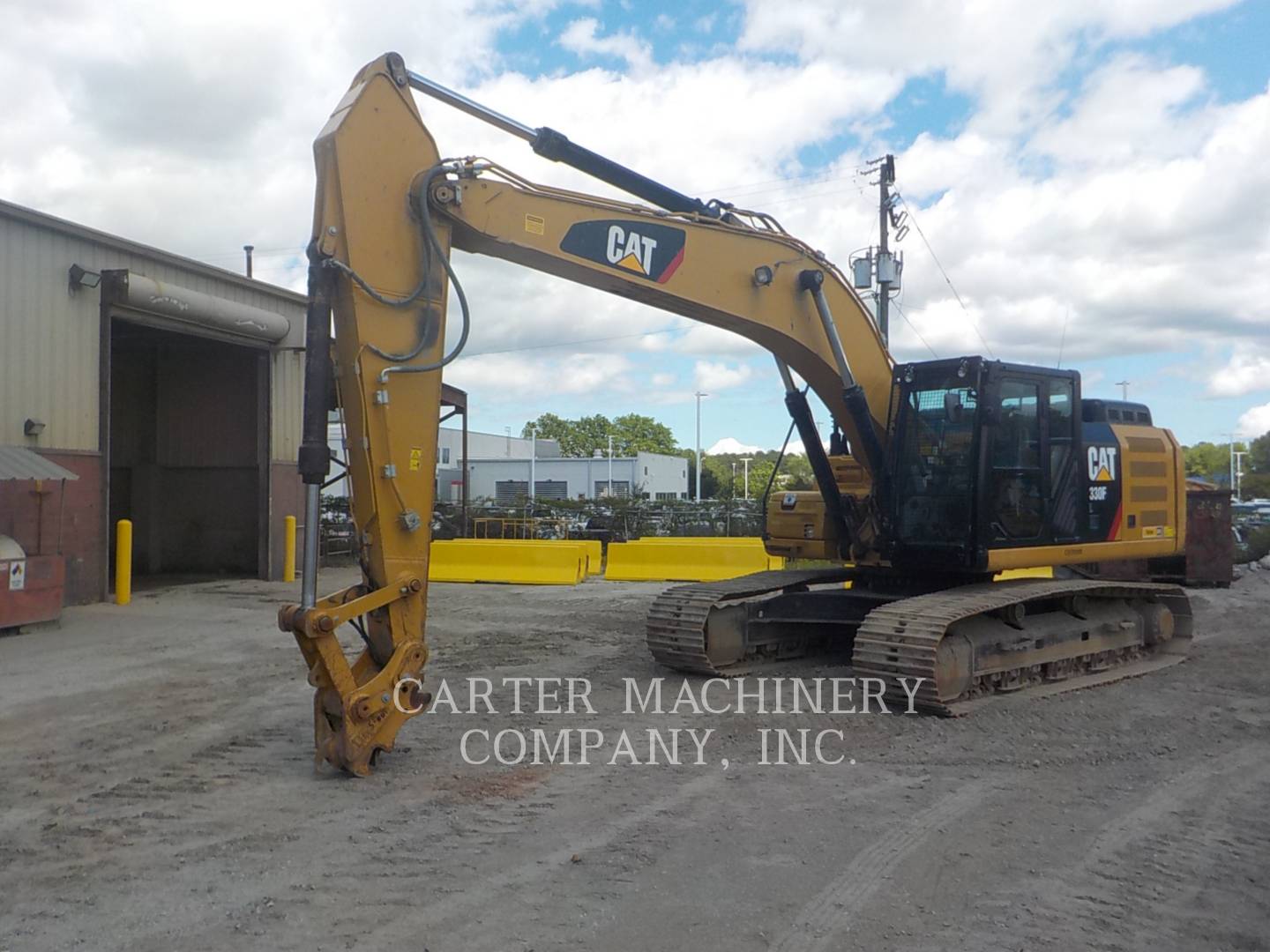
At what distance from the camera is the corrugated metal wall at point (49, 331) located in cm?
1220

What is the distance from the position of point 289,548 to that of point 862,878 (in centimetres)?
1414

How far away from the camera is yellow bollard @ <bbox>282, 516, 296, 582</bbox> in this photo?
16797mm

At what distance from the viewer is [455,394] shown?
20688 mm

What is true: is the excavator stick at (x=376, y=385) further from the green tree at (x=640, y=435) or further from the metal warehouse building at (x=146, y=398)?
the green tree at (x=640, y=435)

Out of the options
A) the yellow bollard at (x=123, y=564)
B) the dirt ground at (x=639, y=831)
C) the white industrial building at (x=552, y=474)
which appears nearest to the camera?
the dirt ground at (x=639, y=831)

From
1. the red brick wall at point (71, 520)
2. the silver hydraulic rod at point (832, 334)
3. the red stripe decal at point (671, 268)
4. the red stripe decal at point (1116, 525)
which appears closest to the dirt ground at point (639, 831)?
the red stripe decal at point (1116, 525)

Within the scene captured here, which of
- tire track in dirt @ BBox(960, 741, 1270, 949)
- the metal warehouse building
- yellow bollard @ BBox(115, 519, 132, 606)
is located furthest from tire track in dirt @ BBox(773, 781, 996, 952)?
yellow bollard @ BBox(115, 519, 132, 606)

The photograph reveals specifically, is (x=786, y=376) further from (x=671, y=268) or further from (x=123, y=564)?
(x=123, y=564)

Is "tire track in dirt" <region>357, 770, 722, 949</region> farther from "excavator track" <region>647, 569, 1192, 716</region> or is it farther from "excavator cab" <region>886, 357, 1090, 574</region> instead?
"excavator cab" <region>886, 357, 1090, 574</region>

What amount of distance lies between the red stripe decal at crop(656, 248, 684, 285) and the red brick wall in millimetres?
8832

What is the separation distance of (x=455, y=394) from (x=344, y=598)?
50.3 ft

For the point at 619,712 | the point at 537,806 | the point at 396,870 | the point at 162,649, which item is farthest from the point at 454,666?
the point at 396,870

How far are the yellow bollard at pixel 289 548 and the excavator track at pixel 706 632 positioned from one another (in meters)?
9.76

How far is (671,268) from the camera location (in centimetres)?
723
